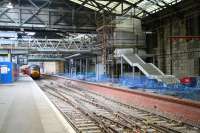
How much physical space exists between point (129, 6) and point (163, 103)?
22988 millimetres

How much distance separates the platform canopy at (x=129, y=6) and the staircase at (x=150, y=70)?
5.20m

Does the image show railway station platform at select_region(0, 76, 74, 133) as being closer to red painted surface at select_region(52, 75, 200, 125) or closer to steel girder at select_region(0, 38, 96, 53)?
red painted surface at select_region(52, 75, 200, 125)

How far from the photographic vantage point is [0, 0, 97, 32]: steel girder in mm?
37062

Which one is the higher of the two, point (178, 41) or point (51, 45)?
point (51, 45)

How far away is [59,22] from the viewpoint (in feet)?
129

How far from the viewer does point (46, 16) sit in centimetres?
3884

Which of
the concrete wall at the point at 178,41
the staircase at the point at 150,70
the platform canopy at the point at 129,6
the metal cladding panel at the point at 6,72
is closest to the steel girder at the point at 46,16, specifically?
the platform canopy at the point at 129,6

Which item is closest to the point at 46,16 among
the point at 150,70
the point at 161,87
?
the point at 150,70

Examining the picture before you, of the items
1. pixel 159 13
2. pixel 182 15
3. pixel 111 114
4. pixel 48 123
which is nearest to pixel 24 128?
pixel 48 123

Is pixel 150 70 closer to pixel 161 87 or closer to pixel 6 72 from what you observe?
pixel 161 87

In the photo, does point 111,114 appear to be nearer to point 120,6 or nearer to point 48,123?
point 48,123

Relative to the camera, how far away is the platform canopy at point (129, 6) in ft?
114

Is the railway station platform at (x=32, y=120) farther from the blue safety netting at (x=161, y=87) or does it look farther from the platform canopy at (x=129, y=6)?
the platform canopy at (x=129, y=6)

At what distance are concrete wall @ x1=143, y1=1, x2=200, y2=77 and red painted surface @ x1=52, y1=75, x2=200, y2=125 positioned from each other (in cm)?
1011
